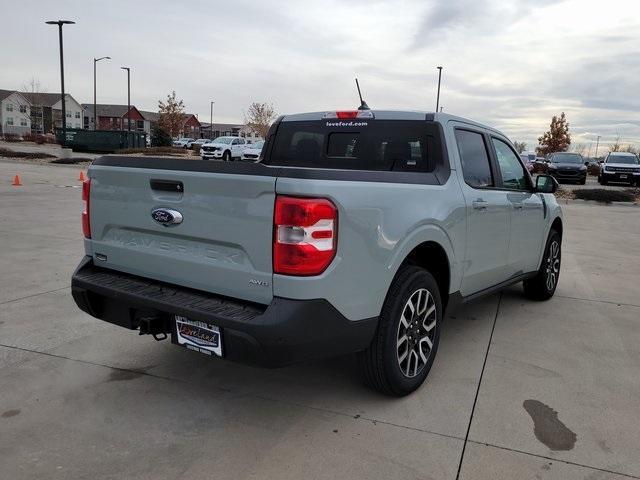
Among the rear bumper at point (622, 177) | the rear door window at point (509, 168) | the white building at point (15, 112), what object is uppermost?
the white building at point (15, 112)

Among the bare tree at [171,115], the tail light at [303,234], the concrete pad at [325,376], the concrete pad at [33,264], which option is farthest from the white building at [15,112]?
the tail light at [303,234]

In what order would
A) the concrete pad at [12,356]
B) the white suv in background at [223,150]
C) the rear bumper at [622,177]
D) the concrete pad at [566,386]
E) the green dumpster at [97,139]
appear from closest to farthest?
the concrete pad at [566,386] < the concrete pad at [12,356] < the rear bumper at [622,177] < the white suv in background at [223,150] < the green dumpster at [97,139]

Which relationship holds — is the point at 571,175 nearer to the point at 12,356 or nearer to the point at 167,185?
the point at 167,185

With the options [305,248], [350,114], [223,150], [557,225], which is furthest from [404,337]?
[223,150]

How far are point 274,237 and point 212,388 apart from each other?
1378mm

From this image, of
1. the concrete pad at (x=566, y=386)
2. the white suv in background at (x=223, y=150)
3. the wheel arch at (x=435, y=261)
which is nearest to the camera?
the concrete pad at (x=566, y=386)

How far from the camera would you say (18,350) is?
399 cm

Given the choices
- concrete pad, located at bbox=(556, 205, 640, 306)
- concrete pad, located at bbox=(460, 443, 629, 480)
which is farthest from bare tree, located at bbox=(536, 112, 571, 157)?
concrete pad, located at bbox=(460, 443, 629, 480)

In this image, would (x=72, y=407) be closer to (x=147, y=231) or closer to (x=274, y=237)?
(x=147, y=231)

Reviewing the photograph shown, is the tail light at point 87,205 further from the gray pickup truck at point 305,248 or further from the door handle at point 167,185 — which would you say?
the door handle at point 167,185

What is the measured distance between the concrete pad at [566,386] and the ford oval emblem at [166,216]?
2.02m

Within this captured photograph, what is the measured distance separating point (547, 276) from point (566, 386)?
2.23 m

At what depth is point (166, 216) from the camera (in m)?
3.05

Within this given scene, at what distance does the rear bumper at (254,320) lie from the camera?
267 cm
